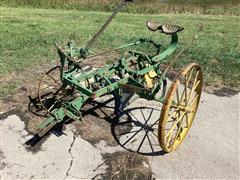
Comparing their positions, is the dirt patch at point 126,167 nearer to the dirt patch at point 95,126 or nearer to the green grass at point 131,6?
the dirt patch at point 95,126

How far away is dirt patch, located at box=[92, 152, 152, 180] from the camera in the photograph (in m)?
4.16

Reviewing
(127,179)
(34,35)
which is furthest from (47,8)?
(127,179)

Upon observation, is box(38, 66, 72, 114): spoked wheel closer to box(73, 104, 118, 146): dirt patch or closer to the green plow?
the green plow

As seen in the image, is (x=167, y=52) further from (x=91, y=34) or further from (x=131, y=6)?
(x=131, y=6)

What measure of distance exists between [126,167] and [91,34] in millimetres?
5215

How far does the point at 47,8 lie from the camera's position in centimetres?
1346

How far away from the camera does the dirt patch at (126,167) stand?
4.16 meters

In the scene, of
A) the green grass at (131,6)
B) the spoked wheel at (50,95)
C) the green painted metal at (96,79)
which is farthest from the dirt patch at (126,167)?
the green grass at (131,6)

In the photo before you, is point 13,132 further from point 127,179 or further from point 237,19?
point 237,19

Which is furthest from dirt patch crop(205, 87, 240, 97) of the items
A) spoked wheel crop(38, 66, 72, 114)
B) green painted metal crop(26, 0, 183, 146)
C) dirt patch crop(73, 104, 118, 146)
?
spoked wheel crop(38, 66, 72, 114)

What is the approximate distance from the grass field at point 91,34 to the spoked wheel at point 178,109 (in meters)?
1.78

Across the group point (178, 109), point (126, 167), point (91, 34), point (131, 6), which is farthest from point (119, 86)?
point (131, 6)

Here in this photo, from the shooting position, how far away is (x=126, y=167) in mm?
4273

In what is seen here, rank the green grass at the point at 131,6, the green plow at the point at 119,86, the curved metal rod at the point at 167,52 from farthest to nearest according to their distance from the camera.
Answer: the green grass at the point at 131,6 → the curved metal rod at the point at 167,52 → the green plow at the point at 119,86
